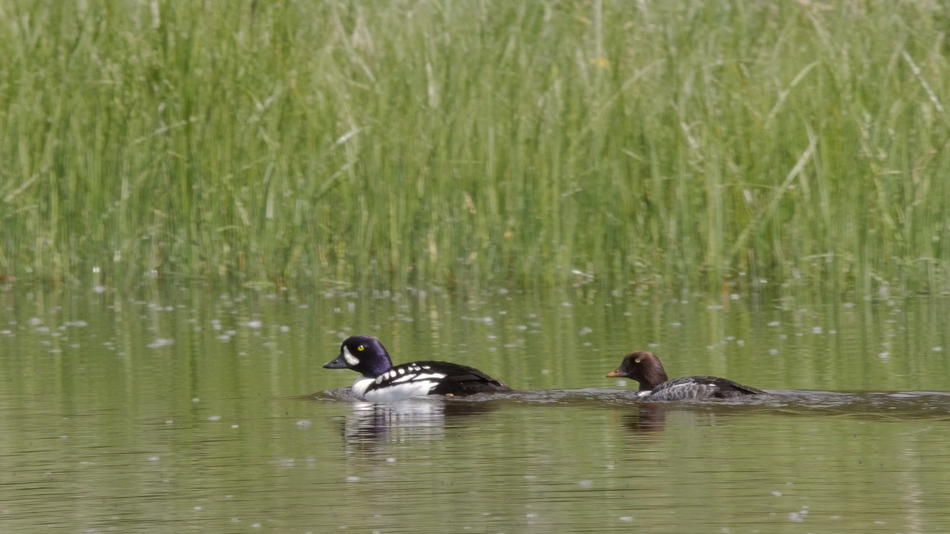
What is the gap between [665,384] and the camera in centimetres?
878

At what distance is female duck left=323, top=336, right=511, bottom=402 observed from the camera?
8.96 meters

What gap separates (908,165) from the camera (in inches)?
507

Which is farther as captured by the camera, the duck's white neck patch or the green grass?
the green grass

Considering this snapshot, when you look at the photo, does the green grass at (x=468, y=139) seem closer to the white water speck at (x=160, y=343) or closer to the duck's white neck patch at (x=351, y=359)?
the white water speck at (x=160, y=343)

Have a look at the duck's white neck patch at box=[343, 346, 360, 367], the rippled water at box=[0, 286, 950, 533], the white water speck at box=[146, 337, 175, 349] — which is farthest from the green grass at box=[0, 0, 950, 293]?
the duck's white neck patch at box=[343, 346, 360, 367]

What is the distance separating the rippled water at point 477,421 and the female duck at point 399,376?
0.30 feet

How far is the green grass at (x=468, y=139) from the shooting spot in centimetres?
1320

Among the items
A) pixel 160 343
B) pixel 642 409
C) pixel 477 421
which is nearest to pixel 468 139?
pixel 160 343

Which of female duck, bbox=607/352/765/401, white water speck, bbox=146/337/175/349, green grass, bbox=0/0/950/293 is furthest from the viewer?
green grass, bbox=0/0/950/293

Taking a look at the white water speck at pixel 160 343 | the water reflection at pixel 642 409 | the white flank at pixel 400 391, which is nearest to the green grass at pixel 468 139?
the white water speck at pixel 160 343

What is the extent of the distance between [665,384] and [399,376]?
4.95ft

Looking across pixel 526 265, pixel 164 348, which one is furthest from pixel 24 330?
pixel 526 265

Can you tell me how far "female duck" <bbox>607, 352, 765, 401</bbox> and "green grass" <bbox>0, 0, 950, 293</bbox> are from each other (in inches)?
159

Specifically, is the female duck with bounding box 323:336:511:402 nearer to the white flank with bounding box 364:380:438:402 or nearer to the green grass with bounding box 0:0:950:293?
the white flank with bounding box 364:380:438:402
